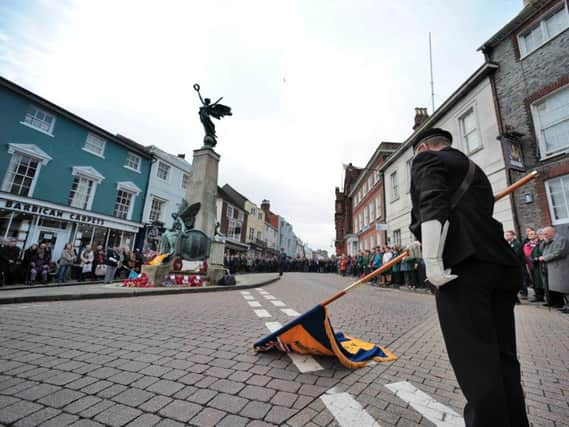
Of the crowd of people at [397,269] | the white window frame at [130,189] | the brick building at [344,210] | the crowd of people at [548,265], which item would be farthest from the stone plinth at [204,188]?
the brick building at [344,210]

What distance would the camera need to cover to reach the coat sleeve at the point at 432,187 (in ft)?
4.83

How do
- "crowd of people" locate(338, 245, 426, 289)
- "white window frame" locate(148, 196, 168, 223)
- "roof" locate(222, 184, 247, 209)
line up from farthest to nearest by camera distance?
"roof" locate(222, 184, 247, 209) < "white window frame" locate(148, 196, 168, 223) < "crowd of people" locate(338, 245, 426, 289)

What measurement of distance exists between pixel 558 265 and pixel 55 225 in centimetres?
2205

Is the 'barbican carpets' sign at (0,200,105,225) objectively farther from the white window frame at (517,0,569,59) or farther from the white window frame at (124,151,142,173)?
the white window frame at (517,0,569,59)

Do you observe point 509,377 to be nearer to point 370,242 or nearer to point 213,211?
point 213,211

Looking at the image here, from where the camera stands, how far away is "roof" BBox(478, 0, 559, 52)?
9781 mm

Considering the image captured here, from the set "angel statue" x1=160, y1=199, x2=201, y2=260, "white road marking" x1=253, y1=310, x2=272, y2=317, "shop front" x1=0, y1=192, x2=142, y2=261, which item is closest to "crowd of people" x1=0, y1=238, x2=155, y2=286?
"angel statue" x1=160, y1=199, x2=201, y2=260

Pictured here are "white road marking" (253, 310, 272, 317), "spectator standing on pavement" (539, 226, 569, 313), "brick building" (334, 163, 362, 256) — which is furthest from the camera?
"brick building" (334, 163, 362, 256)

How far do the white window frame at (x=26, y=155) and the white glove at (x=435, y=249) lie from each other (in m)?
19.6

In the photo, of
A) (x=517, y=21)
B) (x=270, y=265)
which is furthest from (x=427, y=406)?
(x=270, y=265)

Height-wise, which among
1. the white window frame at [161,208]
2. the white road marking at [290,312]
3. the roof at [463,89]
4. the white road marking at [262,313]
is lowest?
the white road marking at [262,313]

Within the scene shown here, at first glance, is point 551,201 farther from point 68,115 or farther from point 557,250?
point 68,115

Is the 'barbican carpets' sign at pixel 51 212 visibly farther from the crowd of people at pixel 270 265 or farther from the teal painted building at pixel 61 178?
the crowd of people at pixel 270 265

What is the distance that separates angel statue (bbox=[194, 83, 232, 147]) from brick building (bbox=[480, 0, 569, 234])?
12.2 m
